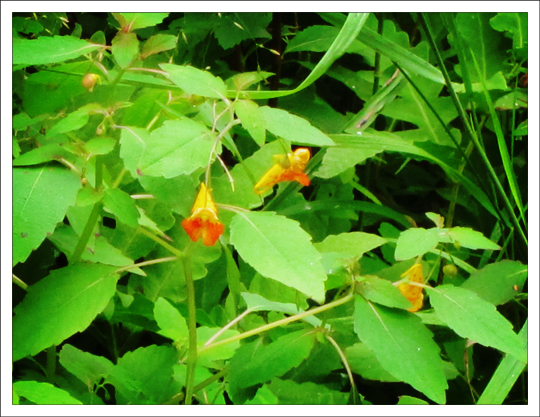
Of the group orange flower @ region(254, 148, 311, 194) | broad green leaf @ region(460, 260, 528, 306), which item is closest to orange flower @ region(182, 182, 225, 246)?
orange flower @ region(254, 148, 311, 194)

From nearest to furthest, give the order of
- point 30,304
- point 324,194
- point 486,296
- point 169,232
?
1. point 30,304
2. point 486,296
3. point 169,232
4. point 324,194

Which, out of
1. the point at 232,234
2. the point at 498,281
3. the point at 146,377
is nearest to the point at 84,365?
the point at 146,377

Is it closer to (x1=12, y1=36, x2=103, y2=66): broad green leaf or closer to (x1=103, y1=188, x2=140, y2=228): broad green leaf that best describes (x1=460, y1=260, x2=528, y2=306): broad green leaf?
(x1=103, y1=188, x2=140, y2=228): broad green leaf

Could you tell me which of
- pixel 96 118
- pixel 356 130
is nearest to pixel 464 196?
pixel 356 130

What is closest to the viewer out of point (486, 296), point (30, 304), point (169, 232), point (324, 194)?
point (30, 304)

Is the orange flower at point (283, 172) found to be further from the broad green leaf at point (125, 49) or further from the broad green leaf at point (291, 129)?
the broad green leaf at point (125, 49)

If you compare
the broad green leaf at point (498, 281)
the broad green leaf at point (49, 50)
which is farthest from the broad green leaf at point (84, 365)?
the broad green leaf at point (498, 281)

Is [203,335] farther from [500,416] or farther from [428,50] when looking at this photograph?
[428,50]
